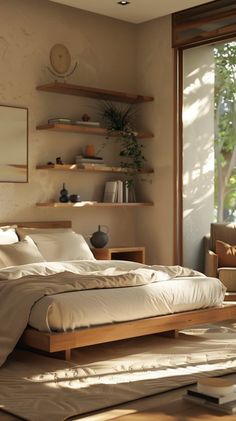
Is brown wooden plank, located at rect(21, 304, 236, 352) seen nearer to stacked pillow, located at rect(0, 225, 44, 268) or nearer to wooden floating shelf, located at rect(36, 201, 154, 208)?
stacked pillow, located at rect(0, 225, 44, 268)

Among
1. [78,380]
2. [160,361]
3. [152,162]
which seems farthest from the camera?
[152,162]

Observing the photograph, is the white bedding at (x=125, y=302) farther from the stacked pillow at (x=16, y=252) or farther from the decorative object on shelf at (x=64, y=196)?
the decorative object on shelf at (x=64, y=196)

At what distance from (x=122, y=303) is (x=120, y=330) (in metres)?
0.19

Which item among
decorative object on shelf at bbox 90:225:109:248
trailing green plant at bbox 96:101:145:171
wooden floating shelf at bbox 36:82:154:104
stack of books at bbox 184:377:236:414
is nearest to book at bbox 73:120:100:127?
trailing green plant at bbox 96:101:145:171

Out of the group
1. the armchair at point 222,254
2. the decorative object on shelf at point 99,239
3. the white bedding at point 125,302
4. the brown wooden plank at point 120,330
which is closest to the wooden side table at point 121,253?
the decorative object on shelf at point 99,239

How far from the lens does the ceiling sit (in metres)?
6.62

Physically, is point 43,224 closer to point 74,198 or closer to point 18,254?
point 74,198

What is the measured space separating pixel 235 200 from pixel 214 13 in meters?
1.95

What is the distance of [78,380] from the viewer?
4016 millimetres

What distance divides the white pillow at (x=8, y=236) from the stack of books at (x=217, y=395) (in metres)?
3.33

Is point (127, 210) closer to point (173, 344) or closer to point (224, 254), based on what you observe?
point (224, 254)

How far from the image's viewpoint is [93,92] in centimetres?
695

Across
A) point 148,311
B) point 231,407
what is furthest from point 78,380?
point 231,407

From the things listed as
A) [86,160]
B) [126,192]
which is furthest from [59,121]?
[126,192]
